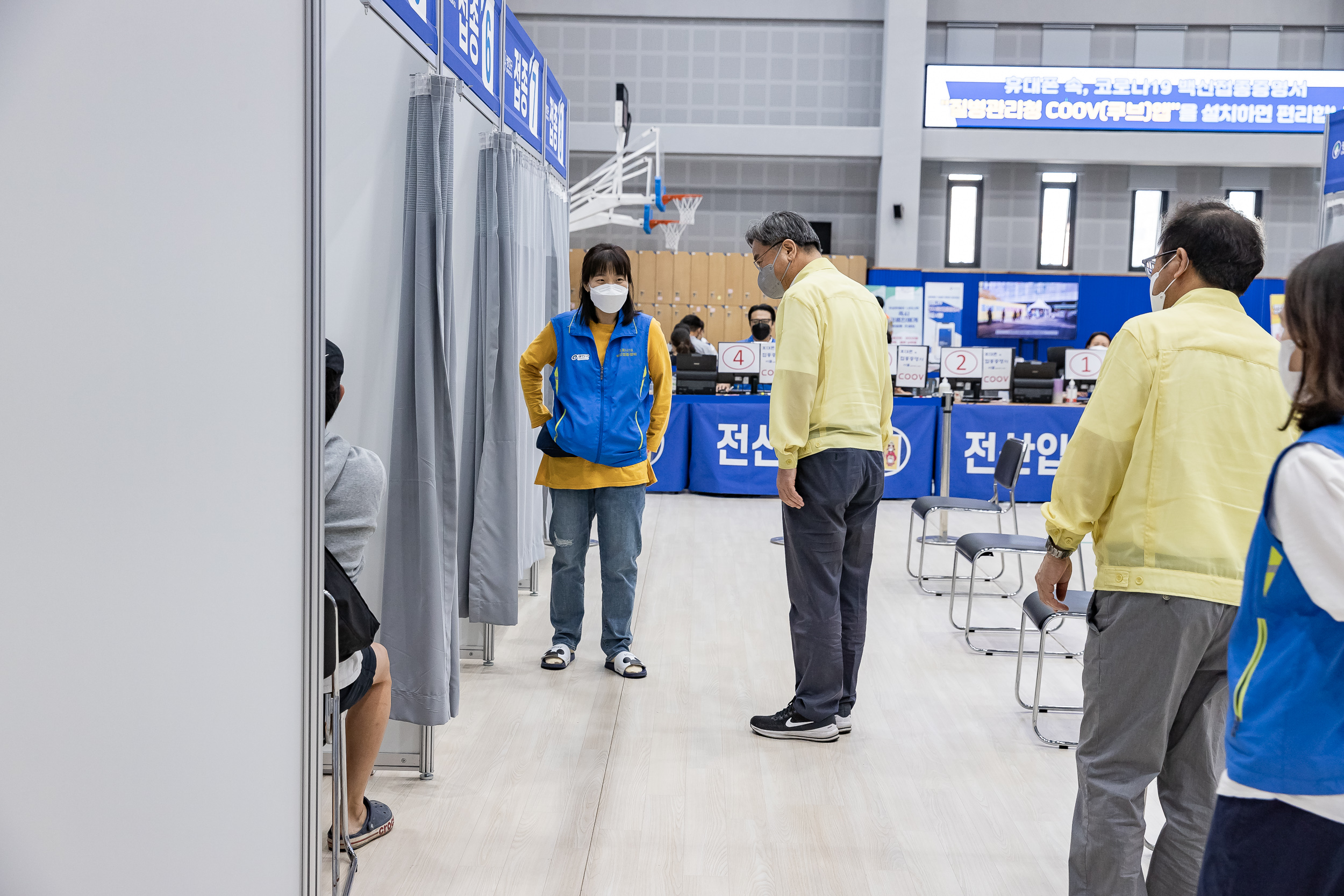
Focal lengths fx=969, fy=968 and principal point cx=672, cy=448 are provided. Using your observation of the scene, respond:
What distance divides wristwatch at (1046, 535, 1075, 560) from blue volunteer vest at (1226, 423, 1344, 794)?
73cm

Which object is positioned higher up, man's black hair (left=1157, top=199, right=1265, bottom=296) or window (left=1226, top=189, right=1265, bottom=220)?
window (left=1226, top=189, right=1265, bottom=220)

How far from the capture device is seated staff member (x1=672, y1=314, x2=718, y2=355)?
26.2ft

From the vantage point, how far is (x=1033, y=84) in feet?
35.7

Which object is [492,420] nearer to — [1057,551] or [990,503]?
[1057,551]

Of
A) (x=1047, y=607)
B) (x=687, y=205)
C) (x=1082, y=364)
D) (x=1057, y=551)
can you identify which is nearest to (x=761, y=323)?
(x=1082, y=364)

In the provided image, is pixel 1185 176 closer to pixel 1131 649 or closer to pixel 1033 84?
pixel 1033 84

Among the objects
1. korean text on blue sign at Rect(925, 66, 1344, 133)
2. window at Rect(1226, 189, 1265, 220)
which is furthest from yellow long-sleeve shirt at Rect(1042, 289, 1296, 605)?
window at Rect(1226, 189, 1265, 220)

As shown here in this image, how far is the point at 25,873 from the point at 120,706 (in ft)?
0.52

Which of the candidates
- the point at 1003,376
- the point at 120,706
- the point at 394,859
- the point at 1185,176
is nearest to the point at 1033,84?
the point at 1185,176

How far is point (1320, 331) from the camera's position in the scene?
1.04 metres

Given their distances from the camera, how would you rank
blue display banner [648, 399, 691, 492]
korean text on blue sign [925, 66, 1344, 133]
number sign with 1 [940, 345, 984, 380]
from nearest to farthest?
number sign with 1 [940, 345, 984, 380] < blue display banner [648, 399, 691, 492] < korean text on blue sign [925, 66, 1344, 133]

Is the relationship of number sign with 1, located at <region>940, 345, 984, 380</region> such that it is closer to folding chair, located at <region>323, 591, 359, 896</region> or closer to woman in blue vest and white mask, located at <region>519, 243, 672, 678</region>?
woman in blue vest and white mask, located at <region>519, 243, 672, 678</region>

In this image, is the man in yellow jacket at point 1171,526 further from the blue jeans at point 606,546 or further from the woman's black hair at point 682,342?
the woman's black hair at point 682,342

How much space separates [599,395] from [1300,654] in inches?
96.4
